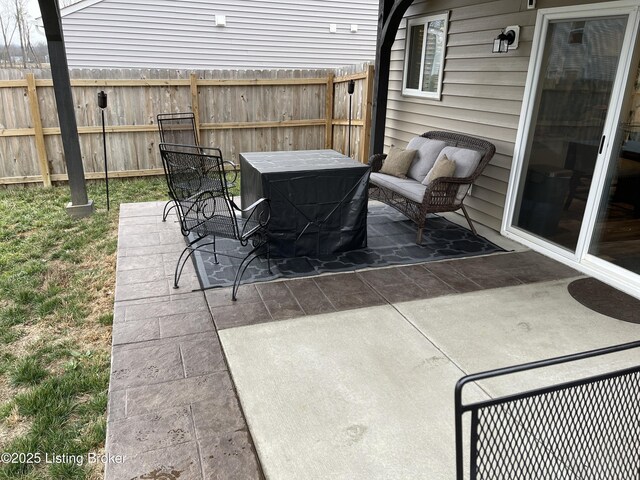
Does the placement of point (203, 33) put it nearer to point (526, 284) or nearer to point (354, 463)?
point (526, 284)

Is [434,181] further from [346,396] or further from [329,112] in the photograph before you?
[329,112]

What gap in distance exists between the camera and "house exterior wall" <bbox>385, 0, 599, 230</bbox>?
4461 millimetres

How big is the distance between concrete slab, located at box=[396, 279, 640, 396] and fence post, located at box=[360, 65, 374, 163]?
3.84m

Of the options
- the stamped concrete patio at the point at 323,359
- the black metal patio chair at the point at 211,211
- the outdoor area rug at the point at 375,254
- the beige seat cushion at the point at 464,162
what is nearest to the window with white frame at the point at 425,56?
the beige seat cushion at the point at 464,162

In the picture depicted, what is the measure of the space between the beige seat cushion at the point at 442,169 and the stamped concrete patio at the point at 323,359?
1.03 m

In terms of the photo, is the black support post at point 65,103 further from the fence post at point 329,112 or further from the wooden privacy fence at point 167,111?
the fence post at point 329,112

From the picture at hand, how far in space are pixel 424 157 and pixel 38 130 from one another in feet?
16.9

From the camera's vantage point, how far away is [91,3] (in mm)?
8414

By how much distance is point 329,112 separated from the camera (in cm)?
796

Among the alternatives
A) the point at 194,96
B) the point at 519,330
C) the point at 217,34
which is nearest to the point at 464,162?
the point at 519,330

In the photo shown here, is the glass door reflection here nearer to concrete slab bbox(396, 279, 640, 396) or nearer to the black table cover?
concrete slab bbox(396, 279, 640, 396)

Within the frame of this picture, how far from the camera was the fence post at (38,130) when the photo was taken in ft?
20.3

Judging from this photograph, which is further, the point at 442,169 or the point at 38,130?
the point at 38,130

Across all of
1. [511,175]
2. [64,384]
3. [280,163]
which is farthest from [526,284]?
[64,384]
